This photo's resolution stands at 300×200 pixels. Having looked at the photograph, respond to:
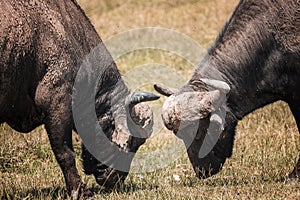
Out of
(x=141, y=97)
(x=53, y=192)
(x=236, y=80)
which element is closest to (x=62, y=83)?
(x=141, y=97)

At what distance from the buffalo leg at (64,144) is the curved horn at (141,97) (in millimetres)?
698

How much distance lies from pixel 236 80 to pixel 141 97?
1281 millimetres

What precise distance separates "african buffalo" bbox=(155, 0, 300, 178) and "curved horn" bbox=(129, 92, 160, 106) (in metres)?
0.43

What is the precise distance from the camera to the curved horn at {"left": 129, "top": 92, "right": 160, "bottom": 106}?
7648 millimetres

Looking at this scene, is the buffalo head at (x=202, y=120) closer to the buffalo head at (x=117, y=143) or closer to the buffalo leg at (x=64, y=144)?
the buffalo head at (x=117, y=143)

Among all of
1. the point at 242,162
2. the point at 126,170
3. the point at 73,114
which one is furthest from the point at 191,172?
the point at 73,114

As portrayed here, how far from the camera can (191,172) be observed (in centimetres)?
892

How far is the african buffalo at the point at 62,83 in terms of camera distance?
6.97 m

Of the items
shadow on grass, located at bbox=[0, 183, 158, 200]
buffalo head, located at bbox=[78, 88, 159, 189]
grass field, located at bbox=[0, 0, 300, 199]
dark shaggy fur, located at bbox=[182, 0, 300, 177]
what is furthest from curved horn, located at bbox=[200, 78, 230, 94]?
shadow on grass, located at bbox=[0, 183, 158, 200]

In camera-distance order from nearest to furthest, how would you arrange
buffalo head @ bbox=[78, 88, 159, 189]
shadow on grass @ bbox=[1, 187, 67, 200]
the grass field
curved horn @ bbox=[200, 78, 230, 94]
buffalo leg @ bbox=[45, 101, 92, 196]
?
buffalo leg @ bbox=[45, 101, 92, 196] < shadow on grass @ bbox=[1, 187, 67, 200] < the grass field < buffalo head @ bbox=[78, 88, 159, 189] < curved horn @ bbox=[200, 78, 230, 94]

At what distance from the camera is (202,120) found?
8148 millimetres

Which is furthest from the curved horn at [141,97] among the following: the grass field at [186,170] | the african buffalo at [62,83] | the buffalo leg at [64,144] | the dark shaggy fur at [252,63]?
the grass field at [186,170]

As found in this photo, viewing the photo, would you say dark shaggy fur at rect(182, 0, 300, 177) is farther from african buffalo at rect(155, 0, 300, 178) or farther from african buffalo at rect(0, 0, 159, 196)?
african buffalo at rect(0, 0, 159, 196)

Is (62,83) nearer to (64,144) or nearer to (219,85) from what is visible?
(64,144)
